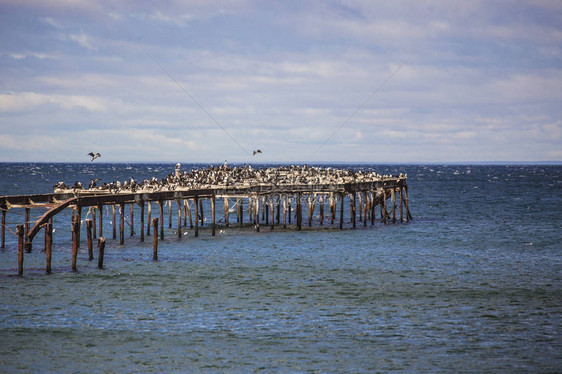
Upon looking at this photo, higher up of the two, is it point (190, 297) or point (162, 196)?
point (162, 196)

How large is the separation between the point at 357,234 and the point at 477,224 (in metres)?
17.6

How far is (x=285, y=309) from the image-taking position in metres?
27.3

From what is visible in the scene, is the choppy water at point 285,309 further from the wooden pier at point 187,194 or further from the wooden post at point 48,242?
the wooden pier at point 187,194

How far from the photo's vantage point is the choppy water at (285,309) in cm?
2078

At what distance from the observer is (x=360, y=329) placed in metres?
24.2

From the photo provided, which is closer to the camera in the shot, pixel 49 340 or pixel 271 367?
pixel 271 367

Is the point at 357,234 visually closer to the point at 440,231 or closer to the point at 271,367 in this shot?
the point at 440,231

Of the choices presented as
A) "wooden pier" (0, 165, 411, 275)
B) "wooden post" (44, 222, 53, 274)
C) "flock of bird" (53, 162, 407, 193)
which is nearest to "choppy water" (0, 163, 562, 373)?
"wooden post" (44, 222, 53, 274)


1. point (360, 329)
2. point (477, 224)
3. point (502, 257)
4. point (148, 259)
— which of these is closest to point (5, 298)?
point (148, 259)

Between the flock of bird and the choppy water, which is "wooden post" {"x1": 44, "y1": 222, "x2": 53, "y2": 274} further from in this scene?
the flock of bird

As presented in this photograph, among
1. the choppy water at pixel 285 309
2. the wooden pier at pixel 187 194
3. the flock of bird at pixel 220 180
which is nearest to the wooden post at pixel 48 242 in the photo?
the wooden pier at pixel 187 194

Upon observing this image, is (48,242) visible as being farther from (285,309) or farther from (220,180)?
(220,180)

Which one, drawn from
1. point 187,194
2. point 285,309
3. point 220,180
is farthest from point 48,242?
point 220,180

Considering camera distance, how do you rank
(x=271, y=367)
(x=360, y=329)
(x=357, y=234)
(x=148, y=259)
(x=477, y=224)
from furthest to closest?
1. (x=477, y=224)
2. (x=357, y=234)
3. (x=148, y=259)
4. (x=360, y=329)
5. (x=271, y=367)
